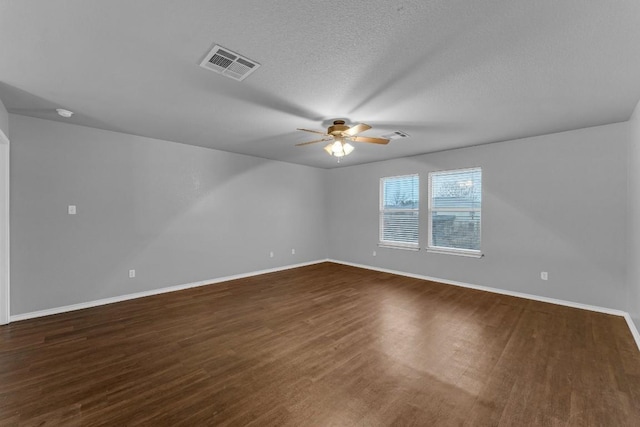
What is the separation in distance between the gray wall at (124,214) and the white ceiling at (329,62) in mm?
597

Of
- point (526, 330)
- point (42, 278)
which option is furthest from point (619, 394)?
point (42, 278)

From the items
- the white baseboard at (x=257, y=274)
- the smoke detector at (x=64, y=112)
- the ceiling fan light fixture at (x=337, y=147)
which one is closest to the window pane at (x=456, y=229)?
the white baseboard at (x=257, y=274)

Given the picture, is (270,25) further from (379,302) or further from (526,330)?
(526,330)

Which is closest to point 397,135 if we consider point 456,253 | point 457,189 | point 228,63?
point 457,189

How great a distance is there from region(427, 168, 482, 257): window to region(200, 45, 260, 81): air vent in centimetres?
432

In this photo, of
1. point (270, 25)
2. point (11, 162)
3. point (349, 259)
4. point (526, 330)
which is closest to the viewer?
point (270, 25)

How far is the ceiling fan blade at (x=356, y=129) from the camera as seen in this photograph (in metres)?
2.97

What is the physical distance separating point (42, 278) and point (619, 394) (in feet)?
20.4

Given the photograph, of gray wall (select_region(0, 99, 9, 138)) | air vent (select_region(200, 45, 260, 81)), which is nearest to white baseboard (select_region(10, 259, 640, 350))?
gray wall (select_region(0, 99, 9, 138))

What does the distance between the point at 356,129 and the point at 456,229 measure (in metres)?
3.26

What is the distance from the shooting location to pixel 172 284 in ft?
15.0

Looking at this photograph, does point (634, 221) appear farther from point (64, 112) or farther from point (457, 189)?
point (64, 112)

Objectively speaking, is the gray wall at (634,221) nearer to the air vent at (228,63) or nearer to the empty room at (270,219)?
the empty room at (270,219)

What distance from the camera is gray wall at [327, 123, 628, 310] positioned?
354 centimetres
